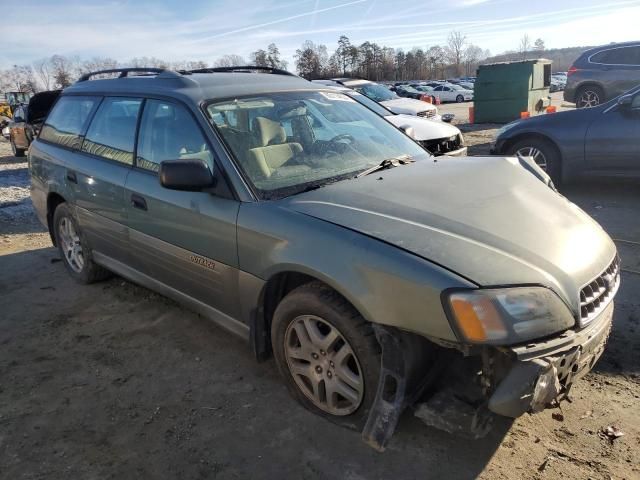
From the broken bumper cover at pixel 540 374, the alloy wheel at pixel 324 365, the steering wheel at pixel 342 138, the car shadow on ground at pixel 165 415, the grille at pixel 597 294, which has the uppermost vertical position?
the steering wheel at pixel 342 138

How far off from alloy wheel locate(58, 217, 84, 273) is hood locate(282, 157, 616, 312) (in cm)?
289

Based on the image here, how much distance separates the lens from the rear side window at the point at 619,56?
1318cm

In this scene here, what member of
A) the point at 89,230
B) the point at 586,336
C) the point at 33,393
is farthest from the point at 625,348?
the point at 89,230

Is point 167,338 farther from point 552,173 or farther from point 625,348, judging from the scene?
point 552,173

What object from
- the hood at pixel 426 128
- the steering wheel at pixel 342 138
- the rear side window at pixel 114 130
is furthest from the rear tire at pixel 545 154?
the rear side window at pixel 114 130

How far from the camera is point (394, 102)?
1141cm

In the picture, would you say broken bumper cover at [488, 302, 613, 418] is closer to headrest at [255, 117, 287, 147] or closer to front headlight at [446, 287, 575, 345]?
front headlight at [446, 287, 575, 345]

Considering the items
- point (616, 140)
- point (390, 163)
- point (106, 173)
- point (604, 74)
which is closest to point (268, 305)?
point (390, 163)

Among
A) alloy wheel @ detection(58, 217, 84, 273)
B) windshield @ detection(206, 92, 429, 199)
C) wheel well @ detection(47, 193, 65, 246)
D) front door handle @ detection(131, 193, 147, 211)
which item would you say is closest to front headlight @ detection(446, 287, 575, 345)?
windshield @ detection(206, 92, 429, 199)

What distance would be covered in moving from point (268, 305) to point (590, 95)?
47.7 ft

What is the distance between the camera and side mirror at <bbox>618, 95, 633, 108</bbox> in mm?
6238

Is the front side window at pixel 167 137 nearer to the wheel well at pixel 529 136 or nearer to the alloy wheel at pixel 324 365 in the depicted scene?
the alloy wheel at pixel 324 365

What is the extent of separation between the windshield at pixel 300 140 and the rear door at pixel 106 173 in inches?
38.3

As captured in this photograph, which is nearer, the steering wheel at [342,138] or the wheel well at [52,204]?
A: the steering wheel at [342,138]
